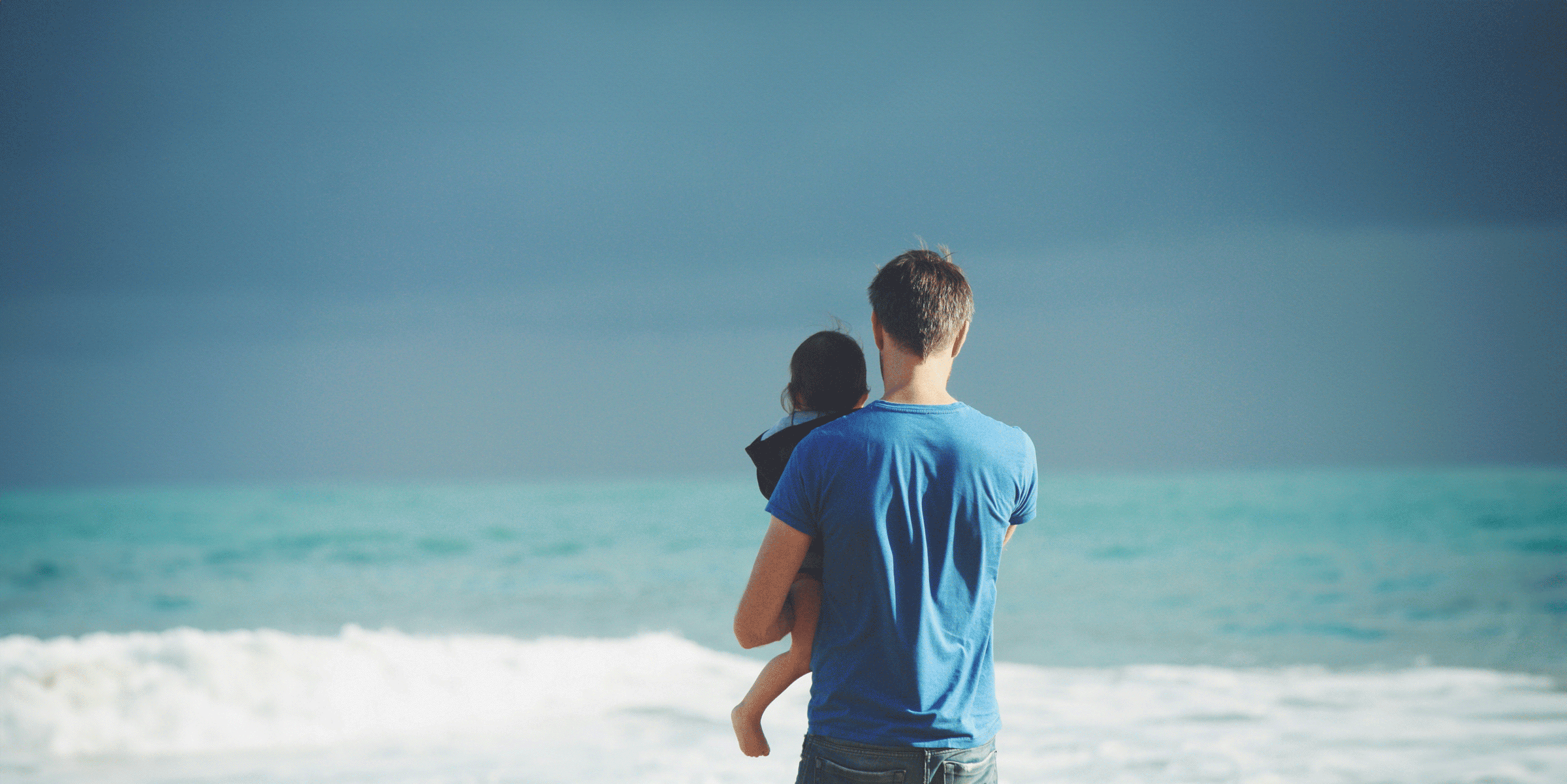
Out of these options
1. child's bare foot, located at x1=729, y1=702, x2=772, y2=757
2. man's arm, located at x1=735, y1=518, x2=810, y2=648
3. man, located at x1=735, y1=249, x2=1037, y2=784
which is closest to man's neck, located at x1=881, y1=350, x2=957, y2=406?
man, located at x1=735, y1=249, x2=1037, y2=784

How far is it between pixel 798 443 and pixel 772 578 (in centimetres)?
30

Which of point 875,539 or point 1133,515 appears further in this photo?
point 1133,515

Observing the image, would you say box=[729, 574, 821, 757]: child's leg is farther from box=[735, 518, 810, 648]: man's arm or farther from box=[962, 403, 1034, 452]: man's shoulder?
box=[962, 403, 1034, 452]: man's shoulder

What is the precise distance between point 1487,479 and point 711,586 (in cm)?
4929

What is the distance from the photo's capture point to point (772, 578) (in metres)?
1.67

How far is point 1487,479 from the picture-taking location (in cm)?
4862

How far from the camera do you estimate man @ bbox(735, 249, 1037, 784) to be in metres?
1.61

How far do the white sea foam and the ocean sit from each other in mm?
28

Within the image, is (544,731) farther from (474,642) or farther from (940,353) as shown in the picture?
(940,353)

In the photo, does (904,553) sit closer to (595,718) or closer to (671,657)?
(595,718)

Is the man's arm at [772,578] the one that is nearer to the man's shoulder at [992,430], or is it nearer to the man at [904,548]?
the man at [904,548]

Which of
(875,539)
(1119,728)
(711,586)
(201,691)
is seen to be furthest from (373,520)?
(875,539)

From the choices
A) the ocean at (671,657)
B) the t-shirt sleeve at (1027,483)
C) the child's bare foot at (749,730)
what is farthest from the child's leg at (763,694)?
the ocean at (671,657)

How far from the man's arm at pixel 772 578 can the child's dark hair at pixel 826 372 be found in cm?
70
